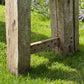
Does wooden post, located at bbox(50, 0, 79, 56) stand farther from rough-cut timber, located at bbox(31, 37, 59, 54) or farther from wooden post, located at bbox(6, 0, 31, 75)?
wooden post, located at bbox(6, 0, 31, 75)

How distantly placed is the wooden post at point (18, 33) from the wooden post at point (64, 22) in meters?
0.94

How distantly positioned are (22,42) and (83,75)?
1072 mm

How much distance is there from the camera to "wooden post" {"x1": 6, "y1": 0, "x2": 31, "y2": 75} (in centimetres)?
246

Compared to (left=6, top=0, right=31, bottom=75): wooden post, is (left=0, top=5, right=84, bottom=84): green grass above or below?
below

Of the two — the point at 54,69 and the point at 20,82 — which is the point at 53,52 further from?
the point at 20,82

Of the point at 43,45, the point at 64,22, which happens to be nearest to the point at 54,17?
the point at 64,22

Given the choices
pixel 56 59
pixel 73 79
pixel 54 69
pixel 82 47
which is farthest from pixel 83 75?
pixel 82 47

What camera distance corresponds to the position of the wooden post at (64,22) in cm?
333

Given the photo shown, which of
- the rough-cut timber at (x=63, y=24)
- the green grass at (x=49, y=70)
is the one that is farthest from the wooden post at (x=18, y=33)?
the rough-cut timber at (x=63, y=24)

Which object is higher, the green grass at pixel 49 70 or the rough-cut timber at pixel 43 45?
the rough-cut timber at pixel 43 45

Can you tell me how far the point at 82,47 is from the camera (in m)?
3.99

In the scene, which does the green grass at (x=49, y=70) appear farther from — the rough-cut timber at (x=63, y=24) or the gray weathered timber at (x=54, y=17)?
the gray weathered timber at (x=54, y=17)

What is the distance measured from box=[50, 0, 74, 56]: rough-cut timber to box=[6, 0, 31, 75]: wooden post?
3.05 ft

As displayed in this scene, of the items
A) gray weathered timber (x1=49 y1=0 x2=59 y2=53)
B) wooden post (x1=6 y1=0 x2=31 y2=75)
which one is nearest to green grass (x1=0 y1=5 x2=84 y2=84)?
wooden post (x1=6 y1=0 x2=31 y2=75)
